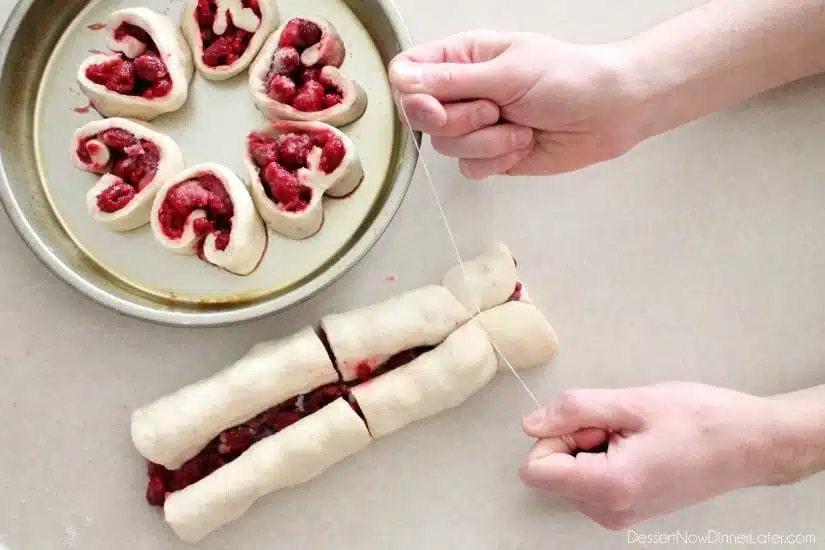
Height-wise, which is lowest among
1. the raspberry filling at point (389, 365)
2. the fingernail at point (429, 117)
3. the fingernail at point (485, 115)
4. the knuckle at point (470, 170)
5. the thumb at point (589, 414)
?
the thumb at point (589, 414)

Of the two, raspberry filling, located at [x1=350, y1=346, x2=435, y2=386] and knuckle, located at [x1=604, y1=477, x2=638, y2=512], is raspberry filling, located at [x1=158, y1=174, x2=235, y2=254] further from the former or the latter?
knuckle, located at [x1=604, y1=477, x2=638, y2=512]

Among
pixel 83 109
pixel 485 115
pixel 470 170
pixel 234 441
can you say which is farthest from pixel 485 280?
pixel 83 109

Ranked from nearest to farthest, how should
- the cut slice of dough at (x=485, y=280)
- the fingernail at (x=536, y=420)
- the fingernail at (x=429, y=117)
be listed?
the fingernail at (x=429, y=117)
the fingernail at (x=536, y=420)
the cut slice of dough at (x=485, y=280)

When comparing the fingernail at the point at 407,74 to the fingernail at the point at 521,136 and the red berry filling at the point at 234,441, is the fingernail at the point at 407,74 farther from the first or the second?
the red berry filling at the point at 234,441

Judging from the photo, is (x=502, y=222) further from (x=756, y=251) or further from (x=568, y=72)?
(x=756, y=251)

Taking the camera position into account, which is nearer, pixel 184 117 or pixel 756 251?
pixel 184 117

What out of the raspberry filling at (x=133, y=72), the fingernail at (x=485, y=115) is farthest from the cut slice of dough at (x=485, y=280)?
the raspberry filling at (x=133, y=72)

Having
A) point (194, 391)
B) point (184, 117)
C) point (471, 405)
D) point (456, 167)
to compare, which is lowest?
point (471, 405)

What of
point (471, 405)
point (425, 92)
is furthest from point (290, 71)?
point (471, 405)
